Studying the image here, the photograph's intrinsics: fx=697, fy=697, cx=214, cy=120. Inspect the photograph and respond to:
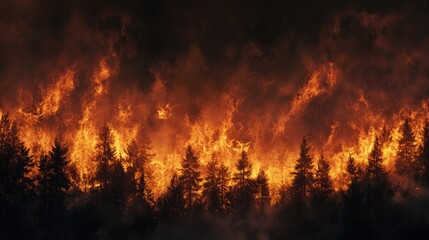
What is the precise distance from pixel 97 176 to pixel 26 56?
2351 centimetres

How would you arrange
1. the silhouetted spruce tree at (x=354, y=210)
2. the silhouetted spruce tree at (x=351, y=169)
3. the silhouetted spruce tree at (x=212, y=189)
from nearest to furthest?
the silhouetted spruce tree at (x=354, y=210) → the silhouetted spruce tree at (x=212, y=189) → the silhouetted spruce tree at (x=351, y=169)

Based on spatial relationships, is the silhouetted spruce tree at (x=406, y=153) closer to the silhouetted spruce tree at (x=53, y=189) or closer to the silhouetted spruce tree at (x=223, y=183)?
the silhouetted spruce tree at (x=223, y=183)

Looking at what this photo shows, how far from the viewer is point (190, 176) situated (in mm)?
95188

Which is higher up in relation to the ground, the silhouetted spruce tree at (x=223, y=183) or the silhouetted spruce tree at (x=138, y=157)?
the silhouetted spruce tree at (x=138, y=157)

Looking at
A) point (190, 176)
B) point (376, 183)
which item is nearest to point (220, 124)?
point (190, 176)

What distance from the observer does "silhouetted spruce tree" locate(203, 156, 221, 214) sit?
91438 millimetres

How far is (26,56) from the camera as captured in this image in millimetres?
104938

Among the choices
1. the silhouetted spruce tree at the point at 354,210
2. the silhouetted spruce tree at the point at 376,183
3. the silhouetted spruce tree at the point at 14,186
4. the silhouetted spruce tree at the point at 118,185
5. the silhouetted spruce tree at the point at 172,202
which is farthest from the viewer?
the silhouetted spruce tree at the point at 118,185

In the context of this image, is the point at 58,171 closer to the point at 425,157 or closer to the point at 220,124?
the point at 220,124

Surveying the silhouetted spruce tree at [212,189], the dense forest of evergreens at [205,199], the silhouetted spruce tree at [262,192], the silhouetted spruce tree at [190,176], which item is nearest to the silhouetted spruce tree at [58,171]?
the dense forest of evergreens at [205,199]

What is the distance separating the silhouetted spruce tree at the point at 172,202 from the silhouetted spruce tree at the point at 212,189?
3.19 meters

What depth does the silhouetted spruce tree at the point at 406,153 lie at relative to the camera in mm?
95438

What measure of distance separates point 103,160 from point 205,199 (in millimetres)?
15075

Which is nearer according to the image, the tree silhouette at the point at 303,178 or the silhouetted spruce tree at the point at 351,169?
the tree silhouette at the point at 303,178
